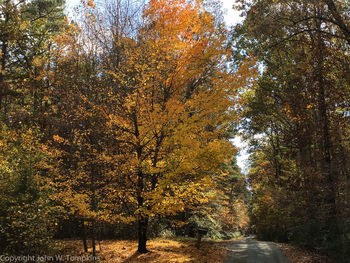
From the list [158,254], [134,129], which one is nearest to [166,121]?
[134,129]

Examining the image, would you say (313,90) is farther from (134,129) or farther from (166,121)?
(134,129)

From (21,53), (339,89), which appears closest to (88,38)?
(21,53)

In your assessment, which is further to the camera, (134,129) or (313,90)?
(313,90)

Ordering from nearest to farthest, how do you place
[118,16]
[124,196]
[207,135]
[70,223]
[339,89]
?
[207,135], [124,196], [339,89], [118,16], [70,223]

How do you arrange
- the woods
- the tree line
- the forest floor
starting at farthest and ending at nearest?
the forest floor → the woods → the tree line

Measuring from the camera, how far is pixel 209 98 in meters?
8.18

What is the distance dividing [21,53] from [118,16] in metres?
9.37

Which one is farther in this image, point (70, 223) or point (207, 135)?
point (70, 223)

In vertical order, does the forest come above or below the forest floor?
Answer: above

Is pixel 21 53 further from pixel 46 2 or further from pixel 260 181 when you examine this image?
pixel 260 181

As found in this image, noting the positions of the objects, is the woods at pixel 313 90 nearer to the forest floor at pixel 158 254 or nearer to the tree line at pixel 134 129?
the tree line at pixel 134 129

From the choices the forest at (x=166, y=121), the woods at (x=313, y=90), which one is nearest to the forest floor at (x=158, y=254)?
the forest at (x=166, y=121)

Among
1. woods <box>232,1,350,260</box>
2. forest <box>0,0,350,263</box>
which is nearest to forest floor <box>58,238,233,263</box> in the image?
forest <box>0,0,350,263</box>

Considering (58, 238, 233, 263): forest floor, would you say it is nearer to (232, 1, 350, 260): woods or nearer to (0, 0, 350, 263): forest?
(0, 0, 350, 263): forest
